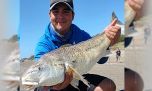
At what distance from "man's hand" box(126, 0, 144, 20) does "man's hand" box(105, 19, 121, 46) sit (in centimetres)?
25

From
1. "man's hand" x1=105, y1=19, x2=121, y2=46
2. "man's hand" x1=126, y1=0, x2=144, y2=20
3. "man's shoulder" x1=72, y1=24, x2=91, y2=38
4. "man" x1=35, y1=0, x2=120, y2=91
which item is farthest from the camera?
"man" x1=35, y1=0, x2=120, y2=91

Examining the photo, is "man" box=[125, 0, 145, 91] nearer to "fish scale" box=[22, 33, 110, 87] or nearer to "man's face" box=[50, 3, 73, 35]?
"fish scale" box=[22, 33, 110, 87]

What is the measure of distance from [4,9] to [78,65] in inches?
17.4

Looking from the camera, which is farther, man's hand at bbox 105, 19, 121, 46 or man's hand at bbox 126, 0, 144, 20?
man's hand at bbox 105, 19, 121, 46

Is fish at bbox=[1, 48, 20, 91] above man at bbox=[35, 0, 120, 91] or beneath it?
beneath

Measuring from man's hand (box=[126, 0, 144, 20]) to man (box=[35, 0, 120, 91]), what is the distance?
1.58 feet

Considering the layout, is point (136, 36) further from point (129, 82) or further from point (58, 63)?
point (58, 63)

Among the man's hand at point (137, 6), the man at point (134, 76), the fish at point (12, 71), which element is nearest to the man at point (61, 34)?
the fish at point (12, 71)

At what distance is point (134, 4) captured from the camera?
3.48 ft

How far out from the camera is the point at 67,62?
5.21 feet

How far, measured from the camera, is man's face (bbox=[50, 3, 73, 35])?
1666 millimetres

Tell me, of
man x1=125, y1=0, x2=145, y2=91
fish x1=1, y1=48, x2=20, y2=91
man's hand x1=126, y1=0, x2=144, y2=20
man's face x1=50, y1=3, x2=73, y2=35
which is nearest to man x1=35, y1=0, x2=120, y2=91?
man's face x1=50, y1=3, x2=73, y2=35

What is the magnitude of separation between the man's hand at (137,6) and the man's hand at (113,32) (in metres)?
0.25

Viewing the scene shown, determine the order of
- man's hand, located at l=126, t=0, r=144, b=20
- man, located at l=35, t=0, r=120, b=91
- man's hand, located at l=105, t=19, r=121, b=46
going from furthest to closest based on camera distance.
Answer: man, located at l=35, t=0, r=120, b=91 < man's hand, located at l=105, t=19, r=121, b=46 < man's hand, located at l=126, t=0, r=144, b=20
